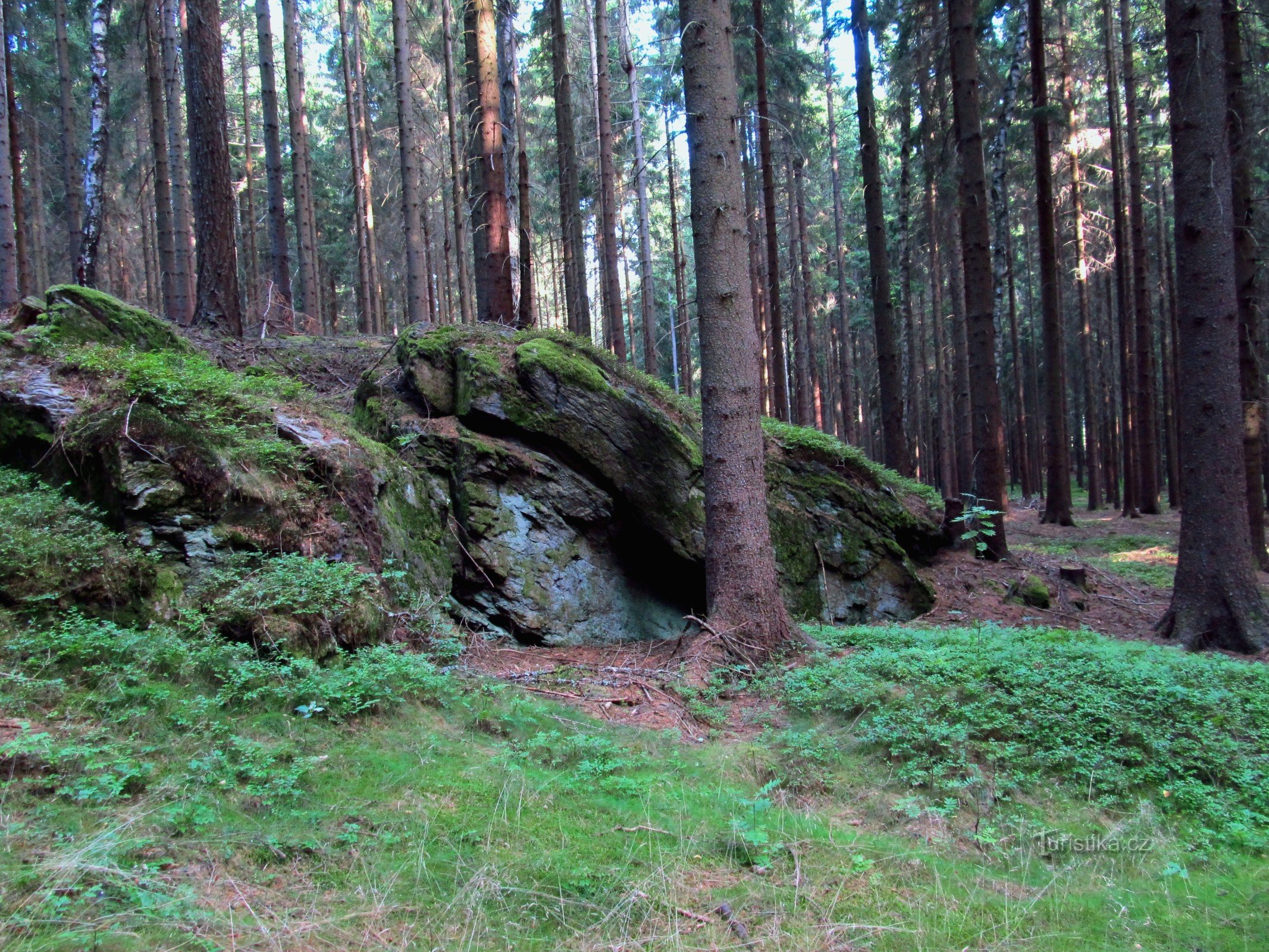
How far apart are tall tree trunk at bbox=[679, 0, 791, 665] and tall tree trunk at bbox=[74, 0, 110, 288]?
11276 mm

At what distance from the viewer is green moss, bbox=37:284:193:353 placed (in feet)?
24.0

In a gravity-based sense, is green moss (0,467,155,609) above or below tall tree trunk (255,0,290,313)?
below

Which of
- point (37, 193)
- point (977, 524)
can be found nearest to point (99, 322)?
point (977, 524)

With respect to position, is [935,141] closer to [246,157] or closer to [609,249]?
[609,249]

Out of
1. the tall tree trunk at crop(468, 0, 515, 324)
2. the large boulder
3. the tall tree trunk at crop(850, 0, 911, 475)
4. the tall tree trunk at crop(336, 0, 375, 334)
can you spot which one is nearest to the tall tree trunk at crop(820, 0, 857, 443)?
the tall tree trunk at crop(850, 0, 911, 475)

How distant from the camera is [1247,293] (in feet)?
39.8

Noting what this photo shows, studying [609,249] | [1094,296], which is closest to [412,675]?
[609,249]

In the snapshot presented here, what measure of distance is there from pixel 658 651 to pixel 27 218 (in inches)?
1138

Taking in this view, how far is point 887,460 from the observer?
48.0ft

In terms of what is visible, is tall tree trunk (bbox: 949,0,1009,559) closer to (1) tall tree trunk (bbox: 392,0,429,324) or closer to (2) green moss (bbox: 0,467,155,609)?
(1) tall tree trunk (bbox: 392,0,429,324)

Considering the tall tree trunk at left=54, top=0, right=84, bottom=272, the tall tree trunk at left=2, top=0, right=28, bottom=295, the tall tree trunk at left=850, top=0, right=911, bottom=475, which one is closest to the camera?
the tall tree trunk at left=850, top=0, right=911, bottom=475

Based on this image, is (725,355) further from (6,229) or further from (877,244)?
(6,229)

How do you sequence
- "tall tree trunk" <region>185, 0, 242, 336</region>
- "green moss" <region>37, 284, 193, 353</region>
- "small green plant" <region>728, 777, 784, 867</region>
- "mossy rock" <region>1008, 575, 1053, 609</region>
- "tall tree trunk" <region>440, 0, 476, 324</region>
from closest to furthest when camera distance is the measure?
"small green plant" <region>728, 777, 784, 867</region>
"green moss" <region>37, 284, 193, 353</region>
"mossy rock" <region>1008, 575, 1053, 609</region>
"tall tree trunk" <region>185, 0, 242, 336</region>
"tall tree trunk" <region>440, 0, 476, 324</region>

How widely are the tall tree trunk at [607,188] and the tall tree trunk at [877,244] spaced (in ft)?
18.0
